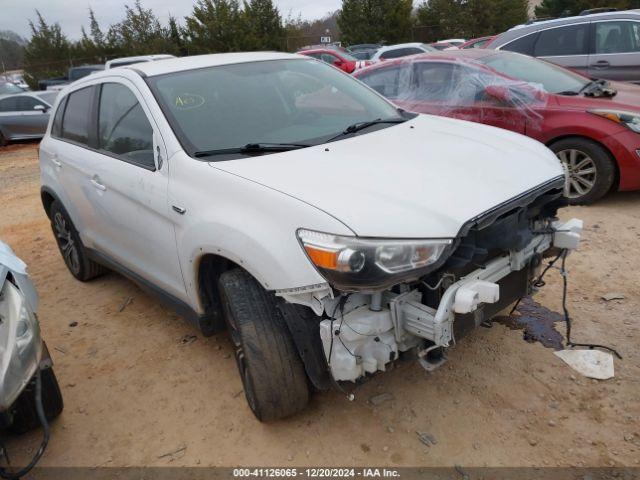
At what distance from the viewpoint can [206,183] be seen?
259 centimetres

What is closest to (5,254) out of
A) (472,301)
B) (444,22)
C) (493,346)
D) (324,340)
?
(324,340)

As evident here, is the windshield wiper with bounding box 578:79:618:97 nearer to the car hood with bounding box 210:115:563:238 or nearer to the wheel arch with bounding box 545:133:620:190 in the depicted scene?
the wheel arch with bounding box 545:133:620:190

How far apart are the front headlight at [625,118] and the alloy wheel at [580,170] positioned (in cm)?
39

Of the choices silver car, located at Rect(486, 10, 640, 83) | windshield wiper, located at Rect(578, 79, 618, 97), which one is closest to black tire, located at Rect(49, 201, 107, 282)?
windshield wiper, located at Rect(578, 79, 618, 97)

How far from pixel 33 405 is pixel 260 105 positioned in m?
2.07

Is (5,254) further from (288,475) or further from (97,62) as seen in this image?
(97,62)

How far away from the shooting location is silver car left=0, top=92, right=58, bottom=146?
1305 centimetres

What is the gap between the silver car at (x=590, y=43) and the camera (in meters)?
7.55

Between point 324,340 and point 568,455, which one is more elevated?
point 324,340

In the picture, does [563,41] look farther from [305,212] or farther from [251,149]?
[305,212]

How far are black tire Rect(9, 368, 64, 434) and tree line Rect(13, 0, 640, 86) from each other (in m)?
25.1

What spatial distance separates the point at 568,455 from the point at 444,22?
29969 millimetres

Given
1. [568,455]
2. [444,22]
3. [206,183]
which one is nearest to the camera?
[568,455]

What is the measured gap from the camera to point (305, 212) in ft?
7.12
